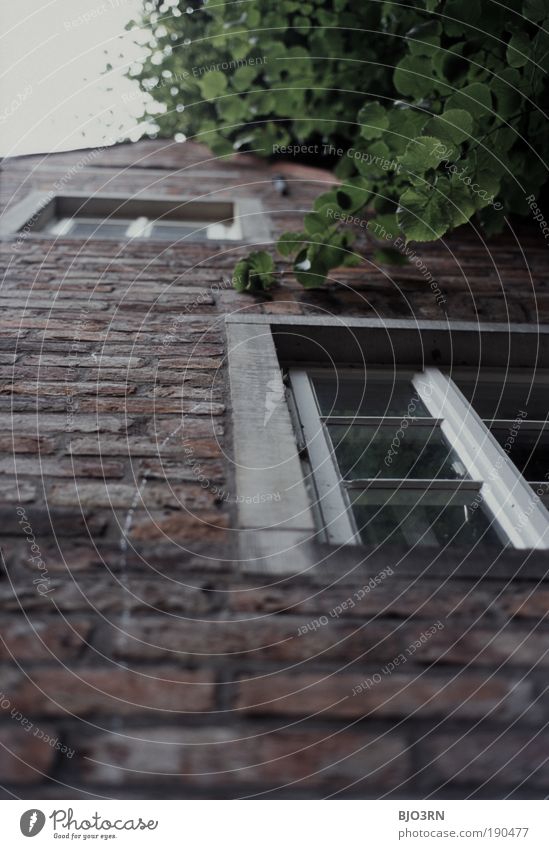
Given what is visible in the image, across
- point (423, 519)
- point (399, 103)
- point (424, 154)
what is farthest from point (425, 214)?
point (423, 519)

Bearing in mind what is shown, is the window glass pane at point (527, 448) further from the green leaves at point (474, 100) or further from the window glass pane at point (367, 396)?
the green leaves at point (474, 100)

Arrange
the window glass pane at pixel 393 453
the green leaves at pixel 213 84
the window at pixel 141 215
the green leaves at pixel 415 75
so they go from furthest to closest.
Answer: the window at pixel 141 215 < the green leaves at pixel 213 84 < the green leaves at pixel 415 75 < the window glass pane at pixel 393 453

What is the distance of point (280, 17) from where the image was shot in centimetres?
252

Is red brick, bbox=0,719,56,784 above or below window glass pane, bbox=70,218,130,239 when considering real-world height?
below

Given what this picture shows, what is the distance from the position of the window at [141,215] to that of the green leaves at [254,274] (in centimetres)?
83

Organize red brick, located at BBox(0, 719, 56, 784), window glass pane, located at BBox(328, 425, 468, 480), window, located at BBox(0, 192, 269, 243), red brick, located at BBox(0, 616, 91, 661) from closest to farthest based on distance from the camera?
red brick, located at BBox(0, 719, 56, 784)
red brick, located at BBox(0, 616, 91, 661)
window glass pane, located at BBox(328, 425, 468, 480)
window, located at BBox(0, 192, 269, 243)

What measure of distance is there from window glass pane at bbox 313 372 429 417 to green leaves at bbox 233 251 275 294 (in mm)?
367

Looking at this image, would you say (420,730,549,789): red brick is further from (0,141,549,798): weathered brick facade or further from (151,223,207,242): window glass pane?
(151,223,207,242): window glass pane

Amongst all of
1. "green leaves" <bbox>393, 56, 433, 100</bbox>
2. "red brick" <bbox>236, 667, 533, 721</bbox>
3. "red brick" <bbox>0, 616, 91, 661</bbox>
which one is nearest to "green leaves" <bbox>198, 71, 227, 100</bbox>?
"green leaves" <bbox>393, 56, 433, 100</bbox>

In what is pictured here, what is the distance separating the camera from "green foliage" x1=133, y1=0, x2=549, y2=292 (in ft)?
5.62

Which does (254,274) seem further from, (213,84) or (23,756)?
(23,756)

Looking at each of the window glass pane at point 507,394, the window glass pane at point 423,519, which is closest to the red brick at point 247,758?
the window glass pane at point 423,519

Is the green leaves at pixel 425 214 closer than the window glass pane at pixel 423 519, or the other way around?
the window glass pane at pixel 423 519

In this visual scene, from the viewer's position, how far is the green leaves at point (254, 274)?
186cm
